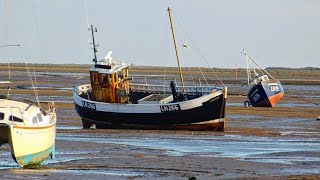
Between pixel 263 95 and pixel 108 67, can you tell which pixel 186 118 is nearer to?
pixel 108 67

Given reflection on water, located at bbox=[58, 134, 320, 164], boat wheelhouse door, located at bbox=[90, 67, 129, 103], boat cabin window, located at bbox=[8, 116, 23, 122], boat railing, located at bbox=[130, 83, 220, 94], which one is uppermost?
boat cabin window, located at bbox=[8, 116, 23, 122]

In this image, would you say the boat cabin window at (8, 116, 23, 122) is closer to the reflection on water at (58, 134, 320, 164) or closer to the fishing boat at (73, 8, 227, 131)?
the reflection on water at (58, 134, 320, 164)

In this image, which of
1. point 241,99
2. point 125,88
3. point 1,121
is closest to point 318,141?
point 125,88

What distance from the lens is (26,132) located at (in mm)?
26609

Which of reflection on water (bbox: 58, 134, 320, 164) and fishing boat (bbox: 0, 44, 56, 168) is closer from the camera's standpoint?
fishing boat (bbox: 0, 44, 56, 168)

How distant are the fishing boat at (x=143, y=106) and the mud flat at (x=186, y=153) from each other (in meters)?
0.93

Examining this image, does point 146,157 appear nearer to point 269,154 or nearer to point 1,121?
point 269,154

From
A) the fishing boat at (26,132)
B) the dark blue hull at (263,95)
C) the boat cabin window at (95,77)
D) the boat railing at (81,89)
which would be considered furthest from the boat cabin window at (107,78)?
the dark blue hull at (263,95)

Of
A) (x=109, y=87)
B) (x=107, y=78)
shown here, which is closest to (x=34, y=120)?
(x=107, y=78)

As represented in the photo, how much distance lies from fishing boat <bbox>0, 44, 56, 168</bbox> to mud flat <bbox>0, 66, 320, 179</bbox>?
51cm

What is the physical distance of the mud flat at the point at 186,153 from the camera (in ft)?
88.5

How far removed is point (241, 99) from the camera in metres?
75.1

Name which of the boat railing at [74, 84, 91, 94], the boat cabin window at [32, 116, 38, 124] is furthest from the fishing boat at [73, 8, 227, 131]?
the boat cabin window at [32, 116, 38, 124]

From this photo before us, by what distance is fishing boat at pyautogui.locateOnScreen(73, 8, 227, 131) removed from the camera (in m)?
45.1
